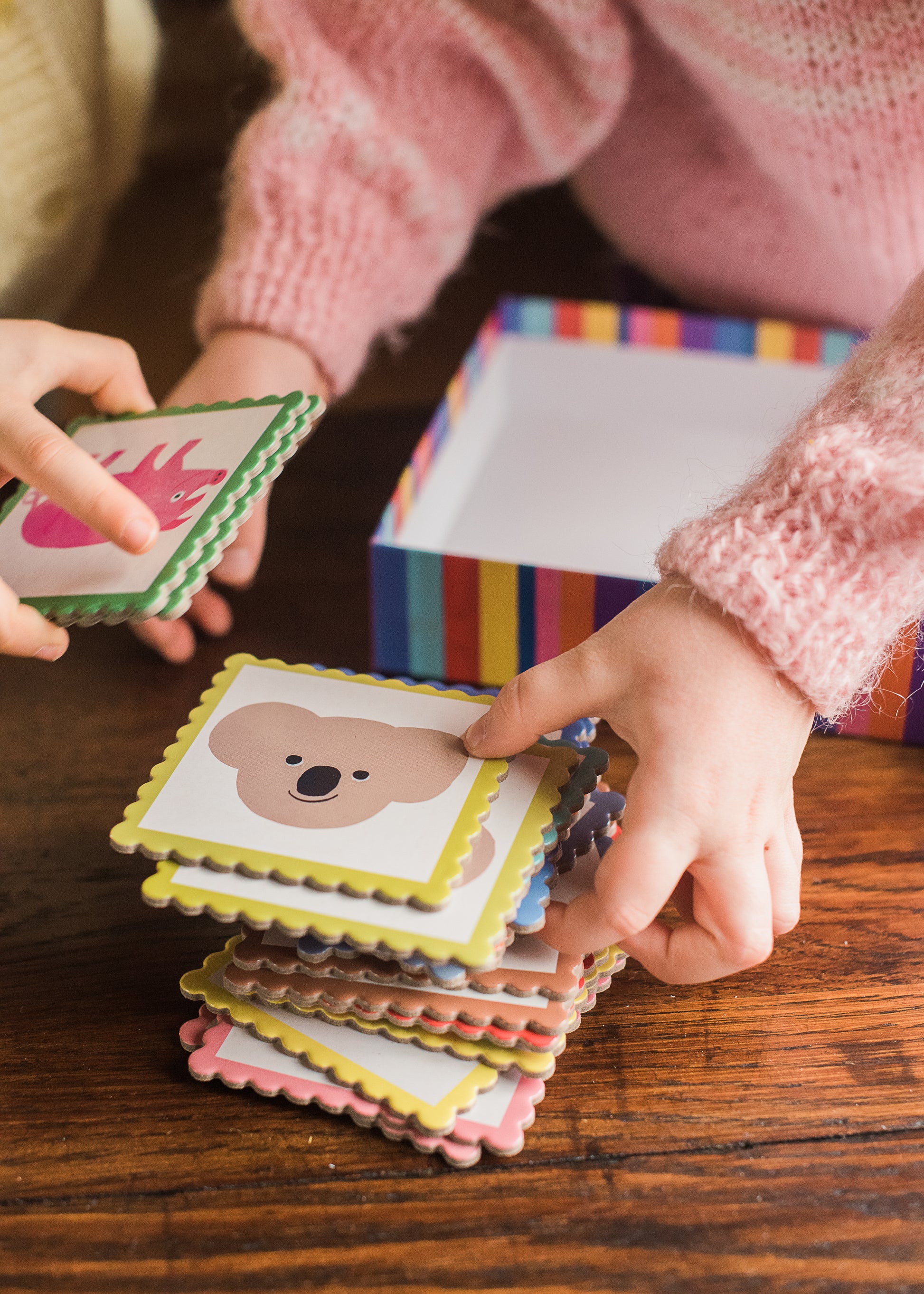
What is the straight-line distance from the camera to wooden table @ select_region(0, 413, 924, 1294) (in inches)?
19.6

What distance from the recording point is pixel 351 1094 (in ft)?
1.80

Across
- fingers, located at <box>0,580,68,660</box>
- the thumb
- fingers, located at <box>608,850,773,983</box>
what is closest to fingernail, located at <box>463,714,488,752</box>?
the thumb

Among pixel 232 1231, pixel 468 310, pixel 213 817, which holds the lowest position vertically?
pixel 468 310

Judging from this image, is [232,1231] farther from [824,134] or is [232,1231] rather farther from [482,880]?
[824,134]

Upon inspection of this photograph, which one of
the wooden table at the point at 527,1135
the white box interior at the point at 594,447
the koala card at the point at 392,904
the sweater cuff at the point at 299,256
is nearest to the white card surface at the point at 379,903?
the koala card at the point at 392,904

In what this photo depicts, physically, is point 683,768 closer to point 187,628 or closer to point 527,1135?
point 527,1135

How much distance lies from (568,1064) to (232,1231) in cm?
18

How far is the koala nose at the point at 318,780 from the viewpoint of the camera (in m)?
0.57

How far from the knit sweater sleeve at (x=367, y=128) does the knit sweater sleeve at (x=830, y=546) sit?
0.46 metres

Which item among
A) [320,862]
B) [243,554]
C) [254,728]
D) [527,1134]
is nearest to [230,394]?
[243,554]

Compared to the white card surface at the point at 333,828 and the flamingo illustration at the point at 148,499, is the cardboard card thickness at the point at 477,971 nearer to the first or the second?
the white card surface at the point at 333,828

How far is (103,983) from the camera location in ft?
2.03

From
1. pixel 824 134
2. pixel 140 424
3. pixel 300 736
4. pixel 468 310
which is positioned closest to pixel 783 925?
pixel 300 736

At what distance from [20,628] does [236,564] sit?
27 cm
